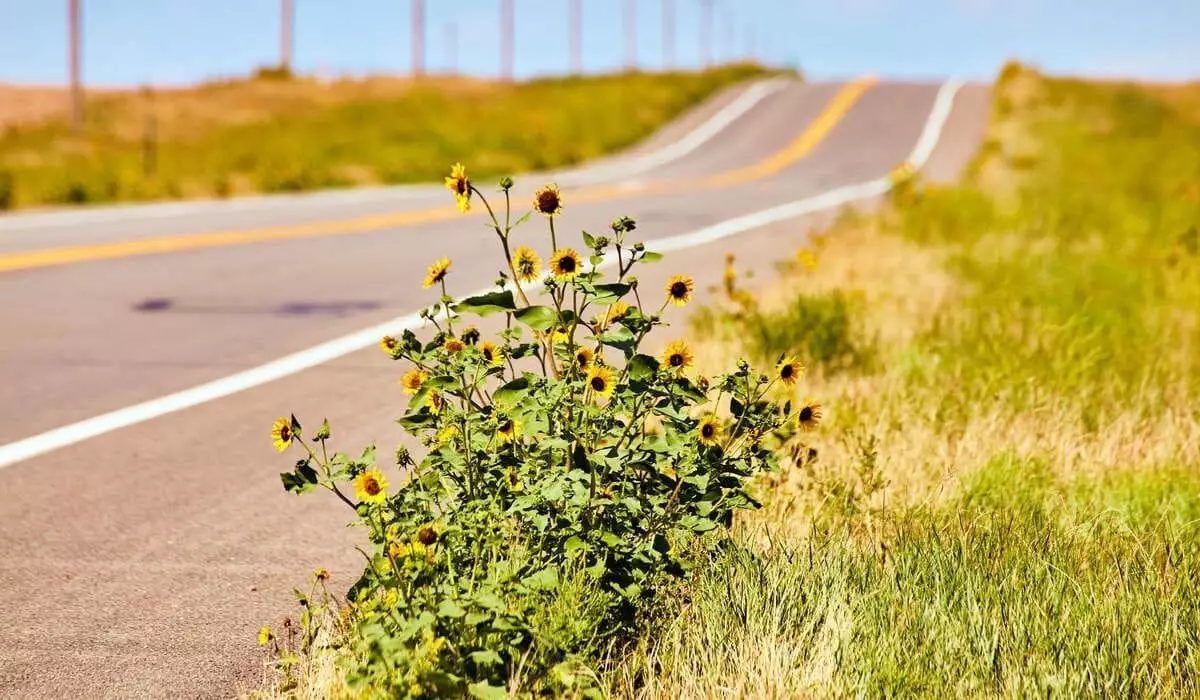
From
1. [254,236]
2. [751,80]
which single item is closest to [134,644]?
[254,236]

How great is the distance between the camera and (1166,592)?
333 cm

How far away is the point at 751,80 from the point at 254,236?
3982 centimetres

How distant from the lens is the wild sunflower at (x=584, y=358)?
3.09 meters

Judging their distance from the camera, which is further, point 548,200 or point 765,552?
point 765,552

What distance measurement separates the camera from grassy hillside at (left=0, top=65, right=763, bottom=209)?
21.8 metres

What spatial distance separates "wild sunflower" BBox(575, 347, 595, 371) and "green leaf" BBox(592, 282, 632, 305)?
125mm

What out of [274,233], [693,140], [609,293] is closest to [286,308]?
[274,233]

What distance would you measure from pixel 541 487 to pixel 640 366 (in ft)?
1.25

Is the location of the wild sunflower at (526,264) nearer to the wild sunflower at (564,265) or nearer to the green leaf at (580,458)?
the wild sunflower at (564,265)

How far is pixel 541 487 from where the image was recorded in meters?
3.03

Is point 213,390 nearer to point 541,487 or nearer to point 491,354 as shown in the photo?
point 491,354

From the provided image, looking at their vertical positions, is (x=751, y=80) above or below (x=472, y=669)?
above

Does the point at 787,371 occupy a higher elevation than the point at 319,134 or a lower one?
lower

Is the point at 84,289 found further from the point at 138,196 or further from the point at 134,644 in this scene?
the point at 138,196
